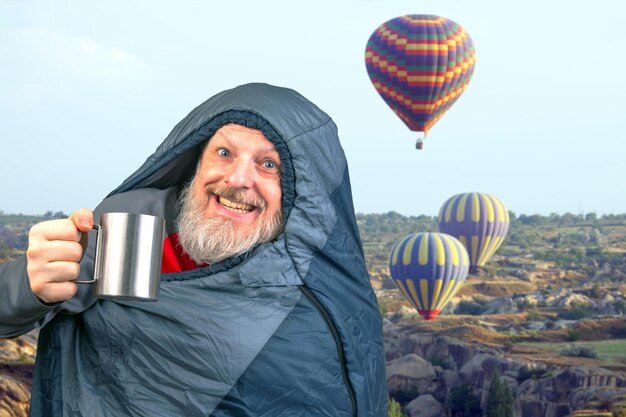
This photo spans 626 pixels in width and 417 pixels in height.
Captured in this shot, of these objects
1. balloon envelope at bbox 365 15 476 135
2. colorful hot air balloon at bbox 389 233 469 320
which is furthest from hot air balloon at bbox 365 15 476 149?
colorful hot air balloon at bbox 389 233 469 320

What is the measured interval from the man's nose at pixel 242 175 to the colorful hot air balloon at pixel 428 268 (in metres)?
27.2

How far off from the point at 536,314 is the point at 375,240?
87.1ft

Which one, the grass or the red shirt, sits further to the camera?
the grass

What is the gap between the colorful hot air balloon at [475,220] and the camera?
36969 millimetres

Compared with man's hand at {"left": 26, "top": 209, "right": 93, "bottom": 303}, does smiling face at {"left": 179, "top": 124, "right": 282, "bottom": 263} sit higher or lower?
higher

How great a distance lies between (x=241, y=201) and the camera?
233cm

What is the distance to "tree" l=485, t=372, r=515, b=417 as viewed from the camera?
2877cm

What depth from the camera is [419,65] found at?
86.3 feet

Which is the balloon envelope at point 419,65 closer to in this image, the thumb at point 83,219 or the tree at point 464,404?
the tree at point 464,404

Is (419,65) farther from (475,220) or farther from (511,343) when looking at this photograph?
(511,343)

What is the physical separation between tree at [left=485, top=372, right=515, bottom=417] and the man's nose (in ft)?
89.9

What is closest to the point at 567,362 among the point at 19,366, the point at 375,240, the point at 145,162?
the point at 19,366

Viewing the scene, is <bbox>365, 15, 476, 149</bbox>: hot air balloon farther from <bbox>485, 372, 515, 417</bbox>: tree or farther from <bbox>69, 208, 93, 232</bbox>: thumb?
<bbox>69, 208, 93, 232</bbox>: thumb

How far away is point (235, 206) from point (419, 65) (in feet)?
80.0
